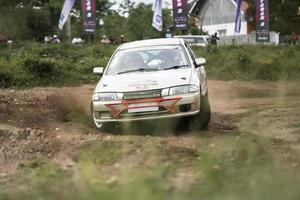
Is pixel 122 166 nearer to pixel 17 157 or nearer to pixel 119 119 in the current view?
pixel 17 157

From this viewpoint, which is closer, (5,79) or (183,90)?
(183,90)

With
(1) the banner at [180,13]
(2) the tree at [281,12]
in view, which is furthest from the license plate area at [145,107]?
(2) the tree at [281,12]

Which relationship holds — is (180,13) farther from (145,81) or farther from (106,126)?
(145,81)

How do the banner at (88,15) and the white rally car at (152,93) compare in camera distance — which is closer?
the white rally car at (152,93)

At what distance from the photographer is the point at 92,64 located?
2355 cm

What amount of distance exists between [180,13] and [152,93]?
75.4ft

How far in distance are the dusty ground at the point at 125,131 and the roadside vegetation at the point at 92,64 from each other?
1.33m

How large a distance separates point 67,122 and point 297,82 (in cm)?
1040

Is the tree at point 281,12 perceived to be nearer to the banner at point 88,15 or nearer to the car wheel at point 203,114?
the banner at point 88,15

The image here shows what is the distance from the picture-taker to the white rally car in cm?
971

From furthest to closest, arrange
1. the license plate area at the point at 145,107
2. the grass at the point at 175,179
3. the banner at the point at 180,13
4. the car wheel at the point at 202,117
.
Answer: the banner at the point at 180,13, the car wheel at the point at 202,117, the license plate area at the point at 145,107, the grass at the point at 175,179

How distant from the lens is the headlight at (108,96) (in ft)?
32.1

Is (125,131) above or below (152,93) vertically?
below

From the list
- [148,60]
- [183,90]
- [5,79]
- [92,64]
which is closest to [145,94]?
[183,90]
